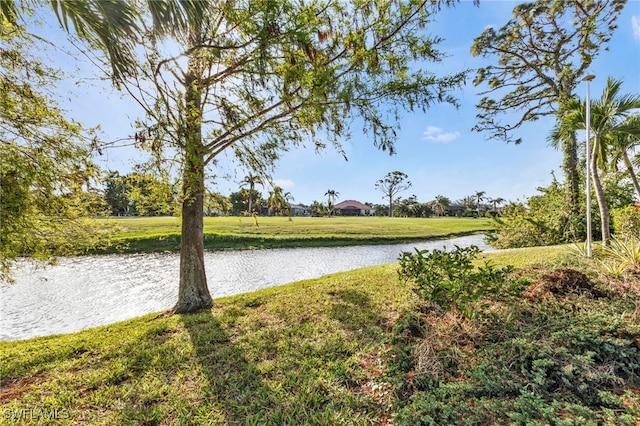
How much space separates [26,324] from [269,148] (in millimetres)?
7206

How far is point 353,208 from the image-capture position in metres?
81.9

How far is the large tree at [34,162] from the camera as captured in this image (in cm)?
410

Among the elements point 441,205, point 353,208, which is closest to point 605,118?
point 441,205

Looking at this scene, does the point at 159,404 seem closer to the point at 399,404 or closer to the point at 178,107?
the point at 399,404

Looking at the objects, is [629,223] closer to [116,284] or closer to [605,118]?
[605,118]

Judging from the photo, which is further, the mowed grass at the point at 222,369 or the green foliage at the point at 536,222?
the green foliage at the point at 536,222

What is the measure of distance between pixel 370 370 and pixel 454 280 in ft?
4.92

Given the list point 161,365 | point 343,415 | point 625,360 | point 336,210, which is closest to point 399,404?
point 343,415

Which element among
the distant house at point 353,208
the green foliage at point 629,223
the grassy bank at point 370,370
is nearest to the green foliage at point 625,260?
the grassy bank at point 370,370

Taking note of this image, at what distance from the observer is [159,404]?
8.87 feet

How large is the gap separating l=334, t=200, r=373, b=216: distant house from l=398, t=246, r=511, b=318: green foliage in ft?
247

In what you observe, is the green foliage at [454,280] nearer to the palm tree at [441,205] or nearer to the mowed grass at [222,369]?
the mowed grass at [222,369]

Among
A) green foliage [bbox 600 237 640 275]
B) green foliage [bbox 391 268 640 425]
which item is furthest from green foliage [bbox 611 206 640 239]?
green foliage [bbox 391 268 640 425]

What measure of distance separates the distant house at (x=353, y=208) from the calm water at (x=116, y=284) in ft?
214
